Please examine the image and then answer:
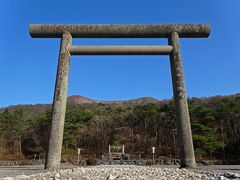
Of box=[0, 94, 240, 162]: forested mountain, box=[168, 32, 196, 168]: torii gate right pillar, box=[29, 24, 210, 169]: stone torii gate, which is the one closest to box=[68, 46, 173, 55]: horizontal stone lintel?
box=[29, 24, 210, 169]: stone torii gate

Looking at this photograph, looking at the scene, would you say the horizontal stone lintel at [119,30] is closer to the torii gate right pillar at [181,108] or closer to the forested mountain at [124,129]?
the torii gate right pillar at [181,108]

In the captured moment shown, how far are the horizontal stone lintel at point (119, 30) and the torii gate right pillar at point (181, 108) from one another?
0.29 metres

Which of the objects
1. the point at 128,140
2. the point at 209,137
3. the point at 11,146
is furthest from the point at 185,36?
the point at 11,146

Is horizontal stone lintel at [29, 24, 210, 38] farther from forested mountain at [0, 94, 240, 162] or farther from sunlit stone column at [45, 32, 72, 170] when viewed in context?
forested mountain at [0, 94, 240, 162]

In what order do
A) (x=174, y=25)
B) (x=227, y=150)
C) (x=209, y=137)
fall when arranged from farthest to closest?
(x=227, y=150)
(x=209, y=137)
(x=174, y=25)

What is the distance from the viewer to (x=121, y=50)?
781cm

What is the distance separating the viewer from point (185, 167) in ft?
22.6

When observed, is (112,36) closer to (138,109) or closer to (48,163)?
(48,163)

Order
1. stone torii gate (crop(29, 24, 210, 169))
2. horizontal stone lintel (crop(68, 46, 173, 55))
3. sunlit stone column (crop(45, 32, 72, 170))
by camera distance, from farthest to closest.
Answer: horizontal stone lintel (crop(68, 46, 173, 55)), stone torii gate (crop(29, 24, 210, 169)), sunlit stone column (crop(45, 32, 72, 170))

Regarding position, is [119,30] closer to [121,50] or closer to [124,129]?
[121,50]

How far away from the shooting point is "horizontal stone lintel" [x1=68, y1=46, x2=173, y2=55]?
782 cm

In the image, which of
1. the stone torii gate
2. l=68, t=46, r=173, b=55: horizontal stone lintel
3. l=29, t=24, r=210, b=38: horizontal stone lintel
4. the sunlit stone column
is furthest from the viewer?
l=29, t=24, r=210, b=38: horizontal stone lintel

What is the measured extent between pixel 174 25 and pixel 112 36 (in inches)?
73.3

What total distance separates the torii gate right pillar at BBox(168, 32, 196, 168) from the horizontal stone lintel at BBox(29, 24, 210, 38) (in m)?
0.29
